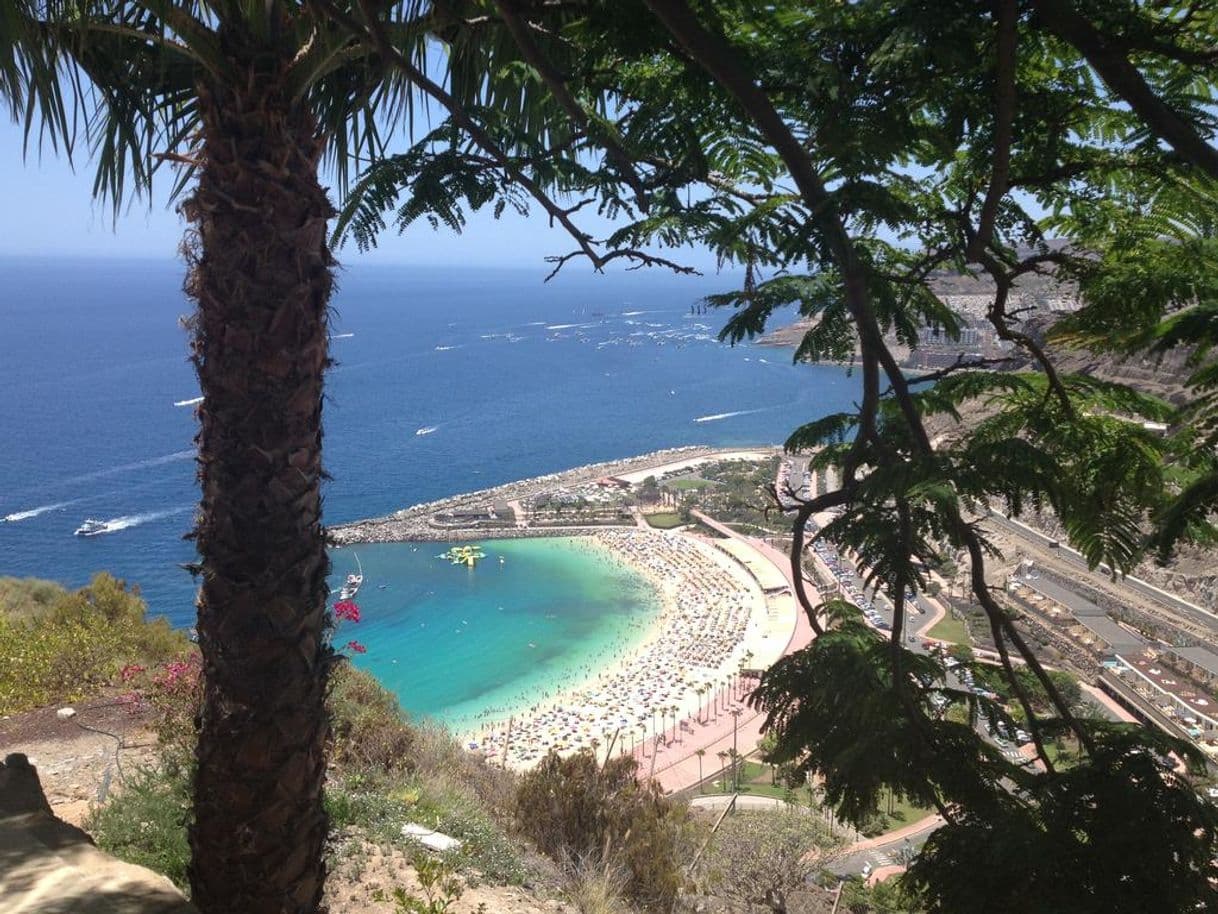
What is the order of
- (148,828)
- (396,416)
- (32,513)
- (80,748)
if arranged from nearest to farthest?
1. (148,828)
2. (80,748)
3. (32,513)
4. (396,416)

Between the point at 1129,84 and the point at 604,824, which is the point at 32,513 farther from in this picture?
the point at 1129,84

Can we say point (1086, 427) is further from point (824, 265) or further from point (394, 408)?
point (394, 408)

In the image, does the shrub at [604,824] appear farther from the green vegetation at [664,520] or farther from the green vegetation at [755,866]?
the green vegetation at [664,520]

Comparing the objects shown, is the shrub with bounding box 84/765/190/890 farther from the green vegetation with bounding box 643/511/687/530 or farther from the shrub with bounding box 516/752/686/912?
the green vegetation with bounding box 643/511/687/530

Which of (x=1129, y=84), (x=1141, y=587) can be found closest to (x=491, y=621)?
(x=1141, y=587)

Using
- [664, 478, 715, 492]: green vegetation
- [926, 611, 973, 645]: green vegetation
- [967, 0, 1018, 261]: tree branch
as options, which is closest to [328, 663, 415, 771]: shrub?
[967, 0, 1018, 261]: tree branch

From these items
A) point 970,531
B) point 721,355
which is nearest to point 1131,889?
point 970,531

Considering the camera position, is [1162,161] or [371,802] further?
[371,802]
